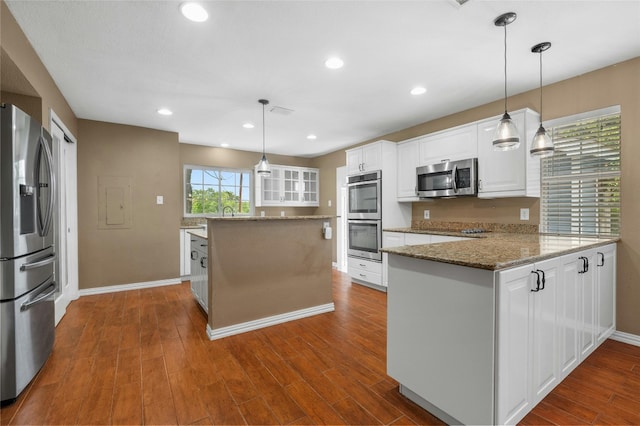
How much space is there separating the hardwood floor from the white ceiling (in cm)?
247

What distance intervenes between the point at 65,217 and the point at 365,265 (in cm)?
402

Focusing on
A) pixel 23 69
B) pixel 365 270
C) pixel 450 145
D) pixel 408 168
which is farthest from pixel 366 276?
pixel 23 69

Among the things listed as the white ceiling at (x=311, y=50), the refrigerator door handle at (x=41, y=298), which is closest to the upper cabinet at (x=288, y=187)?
the white ceiling at (x=311, y=50)

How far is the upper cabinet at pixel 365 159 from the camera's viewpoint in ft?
14.5

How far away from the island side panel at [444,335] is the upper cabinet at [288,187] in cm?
459

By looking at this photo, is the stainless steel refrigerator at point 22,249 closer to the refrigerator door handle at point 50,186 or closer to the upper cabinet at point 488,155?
the refrigerator door handle at point 50,186

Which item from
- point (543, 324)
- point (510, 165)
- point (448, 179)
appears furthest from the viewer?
point (448, 179)

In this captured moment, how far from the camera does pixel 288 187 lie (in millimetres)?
6438

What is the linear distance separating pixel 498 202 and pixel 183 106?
3.99m

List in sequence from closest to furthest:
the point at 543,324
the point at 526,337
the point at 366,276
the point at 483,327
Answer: the point at 483,327 → the point at 526,337 → the point at 543,324 → the point at 366,276

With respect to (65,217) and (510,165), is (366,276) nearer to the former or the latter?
(510,165)

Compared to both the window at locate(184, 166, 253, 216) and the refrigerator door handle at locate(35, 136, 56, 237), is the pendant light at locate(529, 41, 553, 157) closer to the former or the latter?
the refrigerator door handle at locate(35, 136, 56, 237)

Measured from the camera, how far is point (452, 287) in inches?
60.5

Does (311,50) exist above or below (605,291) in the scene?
above
